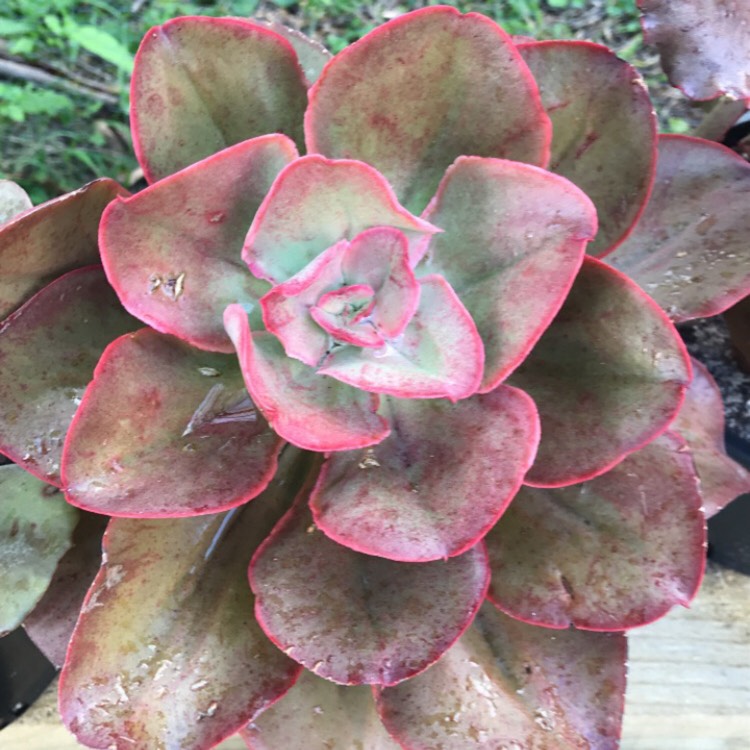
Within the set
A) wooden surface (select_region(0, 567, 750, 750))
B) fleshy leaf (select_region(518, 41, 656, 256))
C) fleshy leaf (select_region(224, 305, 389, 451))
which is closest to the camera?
fleshy leaf (select_region(224, 305, 389, 451))

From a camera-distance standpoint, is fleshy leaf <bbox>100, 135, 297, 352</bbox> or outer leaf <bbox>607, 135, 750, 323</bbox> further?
outer leaf <bbox>607, 135, 750, 323</bbox>

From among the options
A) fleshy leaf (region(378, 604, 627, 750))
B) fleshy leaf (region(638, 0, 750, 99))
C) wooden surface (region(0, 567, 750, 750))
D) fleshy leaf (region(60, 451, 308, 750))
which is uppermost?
fleshy leaf (region(638, 0, 750, 99))

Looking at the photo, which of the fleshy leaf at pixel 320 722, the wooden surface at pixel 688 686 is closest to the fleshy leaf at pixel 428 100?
the fleshy leaf at pixel 320 722

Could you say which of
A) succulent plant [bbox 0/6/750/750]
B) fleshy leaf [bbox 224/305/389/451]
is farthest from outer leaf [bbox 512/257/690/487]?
fleshy leaf [bbox 224/305/389/451]

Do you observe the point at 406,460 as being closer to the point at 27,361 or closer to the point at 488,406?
the point at 488,406

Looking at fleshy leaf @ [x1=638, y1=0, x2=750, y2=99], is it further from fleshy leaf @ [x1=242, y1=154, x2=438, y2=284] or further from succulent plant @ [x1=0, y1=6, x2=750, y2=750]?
fleshy leaf @ [x1=242, y1=154, x2=438, y2=284]

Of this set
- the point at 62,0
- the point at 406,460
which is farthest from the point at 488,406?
the point at 62,0
